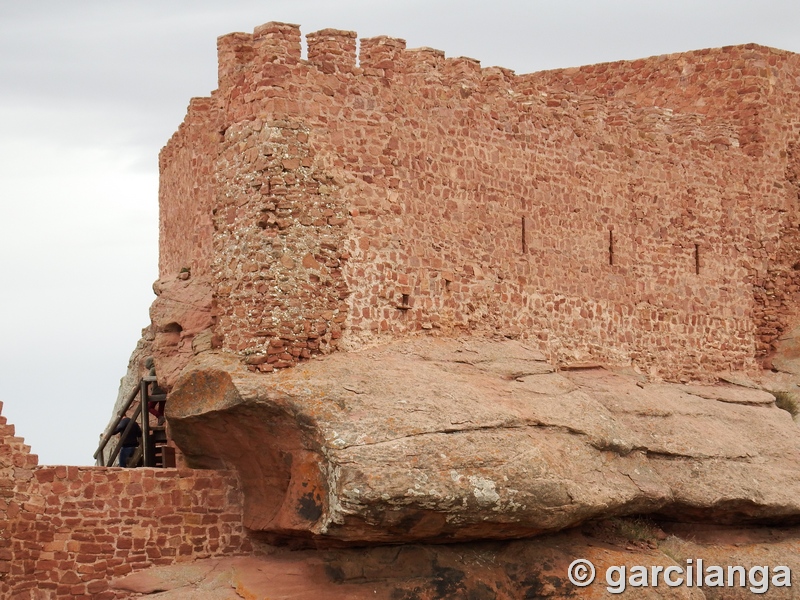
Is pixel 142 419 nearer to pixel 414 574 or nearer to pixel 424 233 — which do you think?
pixel 424 233

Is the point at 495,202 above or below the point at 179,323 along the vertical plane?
above

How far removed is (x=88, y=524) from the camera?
19625 millimetres

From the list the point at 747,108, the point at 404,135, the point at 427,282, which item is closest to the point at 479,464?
the point at 427,282

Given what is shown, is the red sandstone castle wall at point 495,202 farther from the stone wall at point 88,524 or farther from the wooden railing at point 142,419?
the stone wall at point 88,524

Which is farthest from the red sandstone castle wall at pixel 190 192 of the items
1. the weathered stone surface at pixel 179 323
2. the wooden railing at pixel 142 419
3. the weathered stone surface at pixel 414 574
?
the weathered stone surface at pixel 414 574

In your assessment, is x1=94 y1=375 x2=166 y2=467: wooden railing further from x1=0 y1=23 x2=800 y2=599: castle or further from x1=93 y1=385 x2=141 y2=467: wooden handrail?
x1=0 y1=23 x2=800 y2=599: castle

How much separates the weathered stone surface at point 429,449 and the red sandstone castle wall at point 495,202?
25.2 inches

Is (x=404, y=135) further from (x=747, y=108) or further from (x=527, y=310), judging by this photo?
(x=747, y=108)

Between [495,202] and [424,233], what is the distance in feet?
5.40

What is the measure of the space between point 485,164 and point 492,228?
35.1 inches

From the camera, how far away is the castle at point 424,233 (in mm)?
20000

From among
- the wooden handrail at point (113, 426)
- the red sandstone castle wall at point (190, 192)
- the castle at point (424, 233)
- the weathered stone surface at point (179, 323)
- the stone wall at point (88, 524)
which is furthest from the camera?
the wooden handrail at point (113, 426)

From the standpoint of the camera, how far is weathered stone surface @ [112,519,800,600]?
19.4m

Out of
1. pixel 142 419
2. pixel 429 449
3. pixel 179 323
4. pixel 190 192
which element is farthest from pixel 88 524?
pixel 190 192
